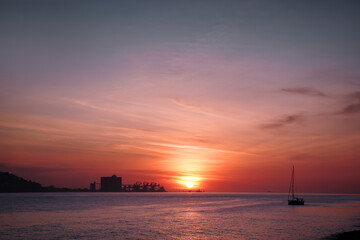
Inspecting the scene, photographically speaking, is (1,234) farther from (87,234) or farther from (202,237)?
(202,237)

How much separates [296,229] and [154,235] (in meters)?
30.5

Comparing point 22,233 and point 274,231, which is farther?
point 274,231

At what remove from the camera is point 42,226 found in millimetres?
68188

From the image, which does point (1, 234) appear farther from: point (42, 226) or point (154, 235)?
point (154, 235)

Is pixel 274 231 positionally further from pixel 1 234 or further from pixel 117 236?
pixel 1 234

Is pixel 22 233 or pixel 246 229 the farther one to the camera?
pixel 246 229

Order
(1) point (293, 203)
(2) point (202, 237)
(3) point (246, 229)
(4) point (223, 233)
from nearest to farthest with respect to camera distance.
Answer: (2) point (202, 237) → (4) point (223, 233) → (3) point (246, 229) → (1) point (293, 203)

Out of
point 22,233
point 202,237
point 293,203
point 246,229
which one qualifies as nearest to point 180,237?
point 202,237

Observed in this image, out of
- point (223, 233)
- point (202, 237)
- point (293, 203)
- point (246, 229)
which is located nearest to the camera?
point (202, 237)

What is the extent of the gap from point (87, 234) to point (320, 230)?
46171 mm

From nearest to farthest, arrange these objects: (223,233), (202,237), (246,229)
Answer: (202,237) < (223,233) < (246,229)

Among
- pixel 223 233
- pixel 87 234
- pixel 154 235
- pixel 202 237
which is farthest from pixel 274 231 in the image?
pixel 87 234

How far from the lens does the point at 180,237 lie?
5669cm

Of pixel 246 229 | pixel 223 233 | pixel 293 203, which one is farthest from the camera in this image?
pixel 293 203
